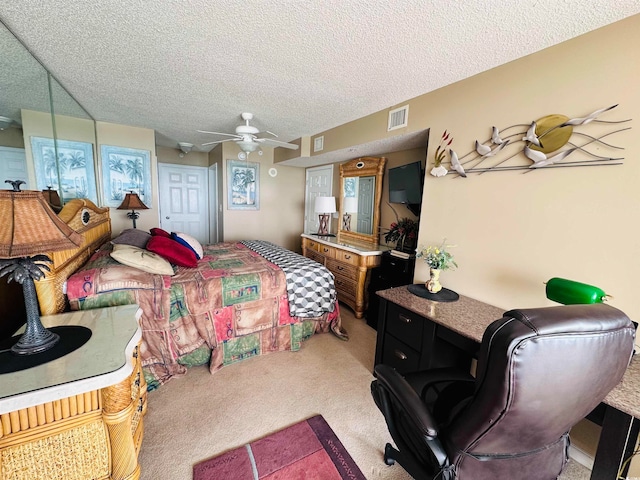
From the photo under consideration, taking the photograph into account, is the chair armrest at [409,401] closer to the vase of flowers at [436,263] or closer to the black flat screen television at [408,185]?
the vase of flowers at [436,263]

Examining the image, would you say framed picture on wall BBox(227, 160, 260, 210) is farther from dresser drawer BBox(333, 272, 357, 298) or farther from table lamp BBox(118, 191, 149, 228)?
dresser drawer BBox(333, 272, 357, 298)

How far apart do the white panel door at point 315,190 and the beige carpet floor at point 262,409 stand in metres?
2.81

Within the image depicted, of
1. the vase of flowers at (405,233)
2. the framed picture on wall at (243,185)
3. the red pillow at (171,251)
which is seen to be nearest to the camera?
the red pillow at (171,251)

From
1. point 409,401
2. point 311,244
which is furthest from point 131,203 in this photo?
point 409,401

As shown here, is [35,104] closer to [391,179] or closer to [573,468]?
[391,179]

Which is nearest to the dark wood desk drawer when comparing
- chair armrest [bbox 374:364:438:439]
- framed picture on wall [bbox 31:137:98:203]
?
chair armrest [bbox 374:364:438:439]

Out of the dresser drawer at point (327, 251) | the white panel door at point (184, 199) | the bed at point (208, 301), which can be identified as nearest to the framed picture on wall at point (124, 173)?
the bed at point (208, 301)

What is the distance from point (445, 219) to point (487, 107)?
2.77ft

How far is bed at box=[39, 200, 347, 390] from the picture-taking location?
1876 mm

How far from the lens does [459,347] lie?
60.7 inches

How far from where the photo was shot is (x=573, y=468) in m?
1.45

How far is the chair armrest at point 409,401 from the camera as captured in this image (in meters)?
0.89

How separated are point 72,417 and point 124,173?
149 inches

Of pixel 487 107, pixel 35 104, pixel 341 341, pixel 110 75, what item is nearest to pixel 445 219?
pixel 487 107
